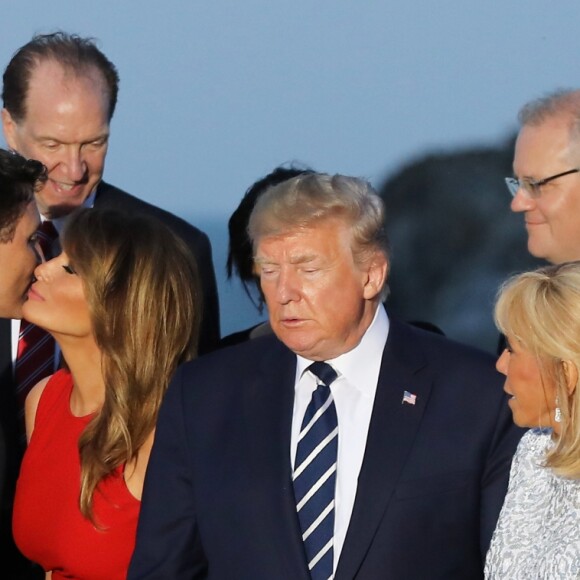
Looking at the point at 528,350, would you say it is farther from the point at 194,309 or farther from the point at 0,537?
the point at 0,537

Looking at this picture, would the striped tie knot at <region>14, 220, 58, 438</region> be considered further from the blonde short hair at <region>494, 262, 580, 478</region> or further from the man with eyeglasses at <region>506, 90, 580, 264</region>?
the blonde short hair at <region>494, 262, 580, 478</region>

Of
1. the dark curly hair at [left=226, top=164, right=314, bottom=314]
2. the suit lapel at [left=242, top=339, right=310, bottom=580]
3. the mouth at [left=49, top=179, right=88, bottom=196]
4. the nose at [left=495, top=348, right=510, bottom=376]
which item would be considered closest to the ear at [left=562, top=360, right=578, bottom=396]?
the nose at [left=495, top=348, right=510, bottom=376]

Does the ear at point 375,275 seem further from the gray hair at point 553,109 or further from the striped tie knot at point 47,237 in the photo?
the striped tie knot at point 47,237

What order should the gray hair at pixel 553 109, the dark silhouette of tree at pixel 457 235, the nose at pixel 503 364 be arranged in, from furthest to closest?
the dark silhouette of tree at pixel 457 235 < the gray hair at pixel 553 109 < the nose at pixel 503 364

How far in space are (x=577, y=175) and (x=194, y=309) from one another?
1.04m

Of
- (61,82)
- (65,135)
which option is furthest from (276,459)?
(61,82)

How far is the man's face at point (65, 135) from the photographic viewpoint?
13.4 ft

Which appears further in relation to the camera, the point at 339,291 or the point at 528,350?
the point at 339,291

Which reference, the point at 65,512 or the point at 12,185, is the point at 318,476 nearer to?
the point at 65,512

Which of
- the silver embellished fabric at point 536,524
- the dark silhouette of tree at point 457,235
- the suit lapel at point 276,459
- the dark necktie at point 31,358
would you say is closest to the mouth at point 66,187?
the dark necktie at point 31,358

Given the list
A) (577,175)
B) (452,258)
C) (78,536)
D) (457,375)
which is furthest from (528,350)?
(452,258)

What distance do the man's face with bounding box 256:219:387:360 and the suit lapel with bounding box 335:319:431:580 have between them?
11 centimetres

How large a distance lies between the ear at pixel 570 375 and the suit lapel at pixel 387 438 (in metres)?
0.48

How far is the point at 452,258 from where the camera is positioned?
4395mm
